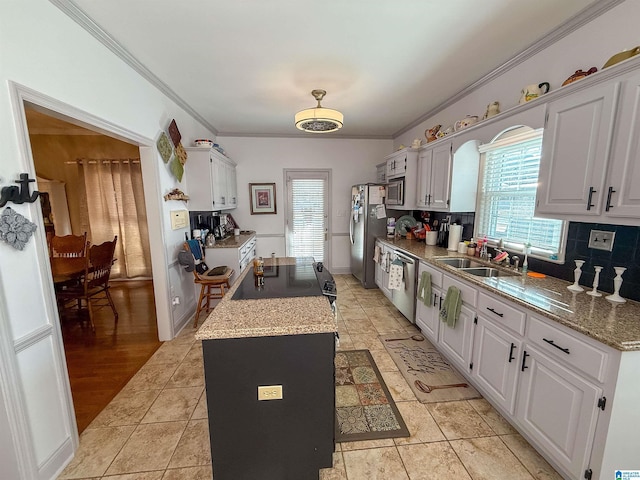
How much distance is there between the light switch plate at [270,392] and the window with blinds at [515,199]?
88.6 inches

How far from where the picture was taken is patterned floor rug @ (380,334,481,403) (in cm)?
212

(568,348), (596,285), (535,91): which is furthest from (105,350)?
(535,91)

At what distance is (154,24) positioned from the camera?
188 centimetres

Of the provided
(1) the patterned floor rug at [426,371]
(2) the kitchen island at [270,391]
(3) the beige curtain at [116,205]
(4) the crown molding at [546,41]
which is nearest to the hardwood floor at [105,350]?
(3) the beige curtain at [116,205]

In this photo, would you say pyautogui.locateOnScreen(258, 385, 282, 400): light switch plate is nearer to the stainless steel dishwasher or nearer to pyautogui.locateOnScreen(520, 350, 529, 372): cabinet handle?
pyautogui.locateOnScreen(520, 350, 529, 372): cabinet handle

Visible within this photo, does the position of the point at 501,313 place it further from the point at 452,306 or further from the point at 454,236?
the point at 454,236

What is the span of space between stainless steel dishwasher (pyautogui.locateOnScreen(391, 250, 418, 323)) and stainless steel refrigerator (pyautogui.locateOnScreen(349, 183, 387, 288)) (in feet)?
3.06

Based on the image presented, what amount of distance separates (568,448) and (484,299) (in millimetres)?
873

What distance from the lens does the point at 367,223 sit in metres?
4.32

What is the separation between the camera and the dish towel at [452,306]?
2223 millimetres

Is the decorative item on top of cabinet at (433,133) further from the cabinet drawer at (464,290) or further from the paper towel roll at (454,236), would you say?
the cabinet drawer at (464,290)

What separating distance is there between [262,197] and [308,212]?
0.94 metres

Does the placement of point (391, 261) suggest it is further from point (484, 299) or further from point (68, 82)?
point (68, 82)

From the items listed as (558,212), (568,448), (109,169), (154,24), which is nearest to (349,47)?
(154,24)
